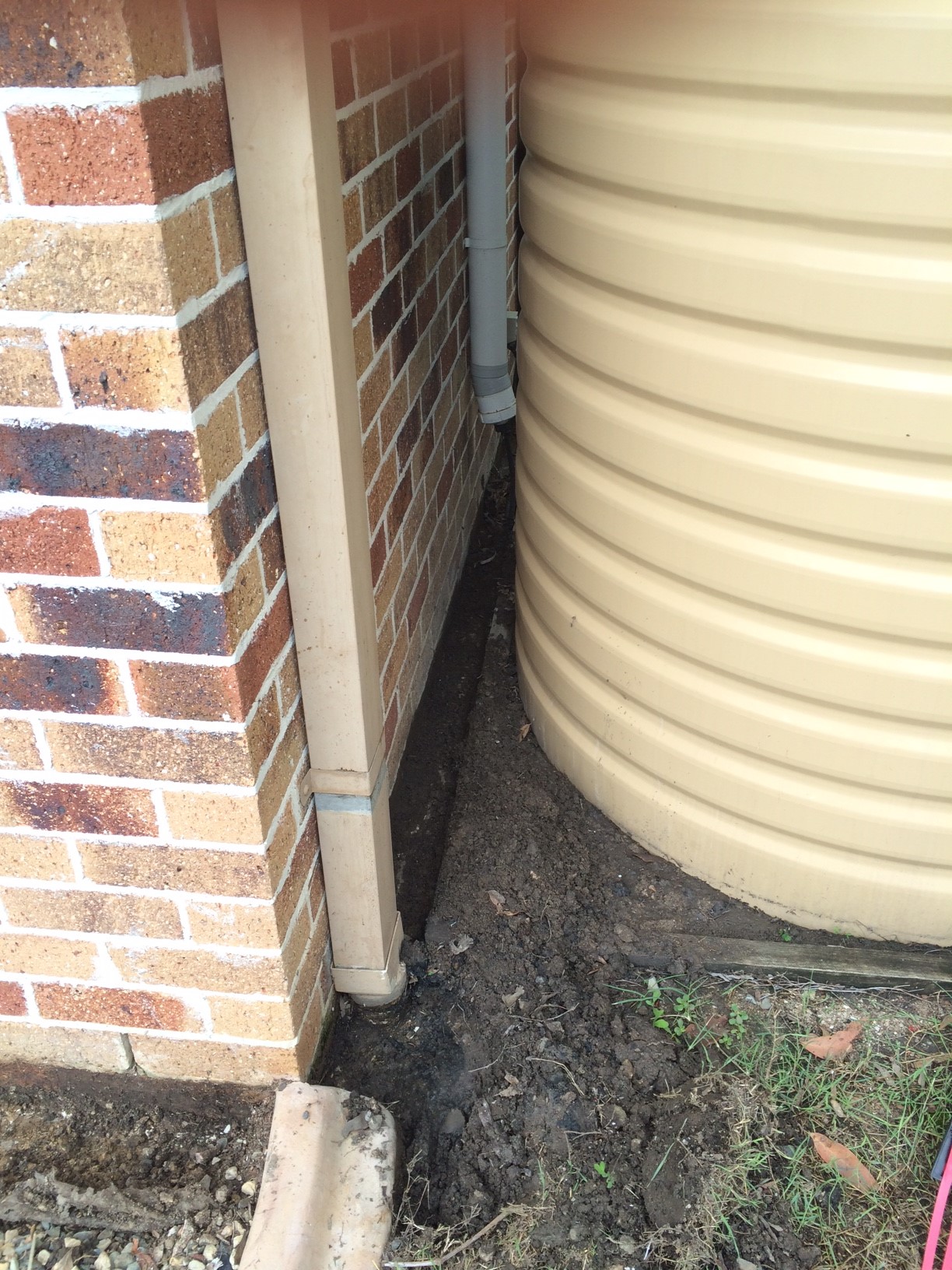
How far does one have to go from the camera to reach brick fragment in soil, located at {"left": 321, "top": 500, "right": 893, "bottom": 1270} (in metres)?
1.51

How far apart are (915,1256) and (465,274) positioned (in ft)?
7.79

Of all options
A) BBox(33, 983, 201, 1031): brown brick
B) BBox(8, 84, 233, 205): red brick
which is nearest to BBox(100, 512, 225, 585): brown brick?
BBox(8, 84, 233, 205): red brick

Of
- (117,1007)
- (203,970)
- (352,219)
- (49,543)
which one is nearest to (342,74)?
(352,219)

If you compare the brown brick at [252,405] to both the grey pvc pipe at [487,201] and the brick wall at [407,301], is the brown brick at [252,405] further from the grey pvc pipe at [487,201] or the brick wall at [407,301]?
the grey pvc pipe at [487,201]

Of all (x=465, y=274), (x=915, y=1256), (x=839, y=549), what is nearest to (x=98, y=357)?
(x=839, y=549)

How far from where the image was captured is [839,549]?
1.53m

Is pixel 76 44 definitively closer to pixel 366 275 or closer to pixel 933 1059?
pixel 366 275

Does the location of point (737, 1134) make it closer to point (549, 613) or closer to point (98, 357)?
point (549, 613)

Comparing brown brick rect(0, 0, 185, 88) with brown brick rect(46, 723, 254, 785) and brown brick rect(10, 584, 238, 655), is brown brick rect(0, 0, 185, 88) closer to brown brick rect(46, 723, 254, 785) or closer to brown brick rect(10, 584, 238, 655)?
brown brick rect(10, 584, 238, 655)

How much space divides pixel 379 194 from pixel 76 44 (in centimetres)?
91

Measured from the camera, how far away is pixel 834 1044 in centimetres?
173

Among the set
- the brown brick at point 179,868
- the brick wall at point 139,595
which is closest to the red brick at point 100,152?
the brick wall at point 139,595

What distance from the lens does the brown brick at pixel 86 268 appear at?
38.9 inches

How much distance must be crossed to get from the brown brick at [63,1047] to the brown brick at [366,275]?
1.21 meters
